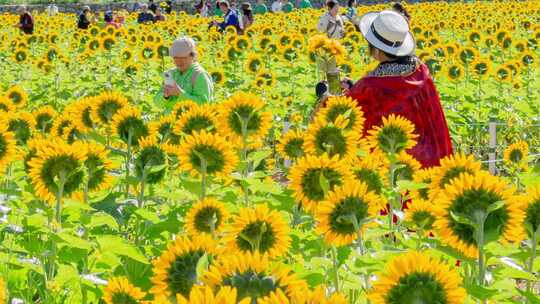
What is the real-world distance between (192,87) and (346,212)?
11.1 feet

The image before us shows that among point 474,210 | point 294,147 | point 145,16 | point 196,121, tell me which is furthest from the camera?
point 145,16

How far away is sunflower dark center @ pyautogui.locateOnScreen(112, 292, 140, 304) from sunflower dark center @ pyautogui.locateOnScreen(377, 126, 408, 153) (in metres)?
1.24

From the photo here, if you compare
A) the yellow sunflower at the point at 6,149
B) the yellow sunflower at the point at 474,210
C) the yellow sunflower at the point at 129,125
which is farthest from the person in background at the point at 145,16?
the yellow sunflower at the point at 474,210

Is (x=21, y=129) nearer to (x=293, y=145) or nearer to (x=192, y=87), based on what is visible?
(x=293, y=145)

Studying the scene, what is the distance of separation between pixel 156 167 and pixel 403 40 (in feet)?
5.49

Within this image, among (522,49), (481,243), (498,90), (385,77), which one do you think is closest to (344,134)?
(481,243)

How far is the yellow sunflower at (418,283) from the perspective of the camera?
158 centimetres

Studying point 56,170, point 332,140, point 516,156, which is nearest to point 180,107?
point 332,140

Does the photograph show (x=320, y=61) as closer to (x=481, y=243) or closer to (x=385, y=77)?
(x=385, y=77)

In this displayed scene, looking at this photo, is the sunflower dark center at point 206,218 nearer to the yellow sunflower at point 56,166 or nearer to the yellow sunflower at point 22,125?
the yellow sunflower at point 56,166

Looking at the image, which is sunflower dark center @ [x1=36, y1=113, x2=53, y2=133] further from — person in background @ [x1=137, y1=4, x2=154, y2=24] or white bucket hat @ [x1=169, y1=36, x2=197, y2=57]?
person in background @ [x1=137, y1=4, x2=154, y2=24]

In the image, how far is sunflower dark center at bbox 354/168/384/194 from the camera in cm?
255

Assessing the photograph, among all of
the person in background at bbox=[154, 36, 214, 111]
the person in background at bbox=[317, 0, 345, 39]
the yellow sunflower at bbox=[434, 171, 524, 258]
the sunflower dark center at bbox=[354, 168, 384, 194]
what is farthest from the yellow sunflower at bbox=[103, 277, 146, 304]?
the person in background at bbox=[317, 0, 345, 39]

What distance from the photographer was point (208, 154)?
274 cm
